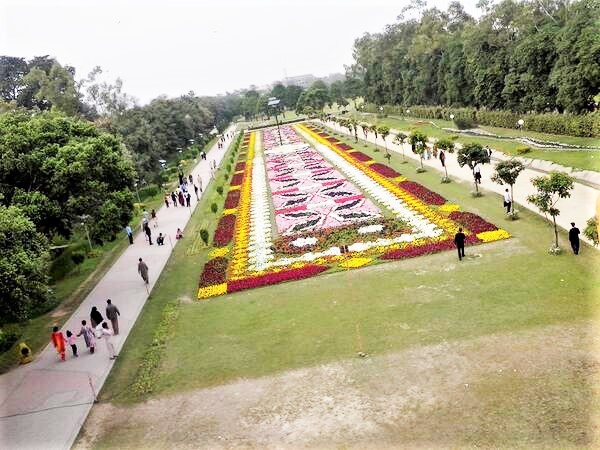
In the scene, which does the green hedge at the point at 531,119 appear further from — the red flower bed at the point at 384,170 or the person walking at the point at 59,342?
the person walking at the point at 59,342

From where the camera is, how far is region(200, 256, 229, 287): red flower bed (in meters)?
18.4

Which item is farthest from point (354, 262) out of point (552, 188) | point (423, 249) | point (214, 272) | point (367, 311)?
point (552, 188)

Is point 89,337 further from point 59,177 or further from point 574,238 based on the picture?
point 574,238

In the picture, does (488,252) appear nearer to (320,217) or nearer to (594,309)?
(594,309)

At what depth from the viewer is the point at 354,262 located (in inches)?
706

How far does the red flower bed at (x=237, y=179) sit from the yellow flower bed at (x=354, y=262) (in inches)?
823

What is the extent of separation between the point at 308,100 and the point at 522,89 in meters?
72.9

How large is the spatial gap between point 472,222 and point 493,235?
1.65 metres

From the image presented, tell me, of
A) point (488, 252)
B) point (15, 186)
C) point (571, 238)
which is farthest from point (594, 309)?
point (15, 186)

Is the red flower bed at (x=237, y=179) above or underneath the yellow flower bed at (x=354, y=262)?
above

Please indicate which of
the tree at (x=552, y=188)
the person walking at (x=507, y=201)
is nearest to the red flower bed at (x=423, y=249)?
the tree at (x=552, y=188)

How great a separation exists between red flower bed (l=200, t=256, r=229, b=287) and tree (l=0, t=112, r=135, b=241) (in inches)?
143

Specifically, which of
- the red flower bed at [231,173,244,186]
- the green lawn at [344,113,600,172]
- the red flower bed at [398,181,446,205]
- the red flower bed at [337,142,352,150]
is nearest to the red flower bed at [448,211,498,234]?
the red flower bed at [398,181,446,205]

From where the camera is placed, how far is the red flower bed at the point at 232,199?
30.8m
